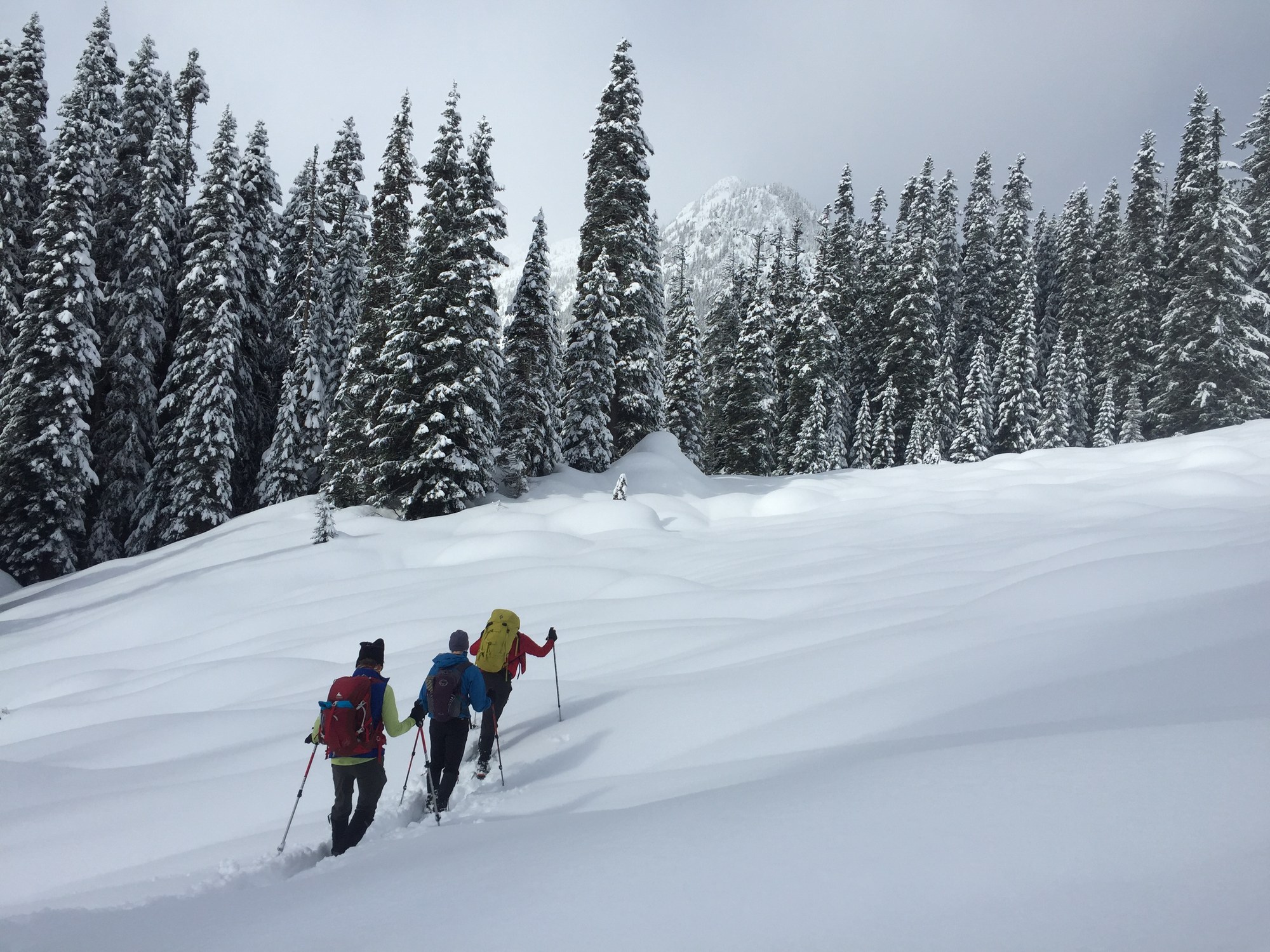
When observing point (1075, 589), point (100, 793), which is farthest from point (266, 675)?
point (1075, 589)

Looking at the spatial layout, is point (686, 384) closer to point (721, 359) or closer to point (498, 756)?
point (721, 359)

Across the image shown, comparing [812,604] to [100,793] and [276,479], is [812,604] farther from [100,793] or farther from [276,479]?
[276,479]

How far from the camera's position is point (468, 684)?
6.78 m

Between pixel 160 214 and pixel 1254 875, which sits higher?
pixel 160 214

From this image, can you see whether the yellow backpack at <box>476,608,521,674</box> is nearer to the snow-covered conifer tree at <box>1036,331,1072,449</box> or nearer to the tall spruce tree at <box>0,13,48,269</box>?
the tall spruce tree at <box>0,13,48,269</box>

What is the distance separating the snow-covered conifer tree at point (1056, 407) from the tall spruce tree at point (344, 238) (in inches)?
1735

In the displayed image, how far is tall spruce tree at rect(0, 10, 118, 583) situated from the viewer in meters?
26.2

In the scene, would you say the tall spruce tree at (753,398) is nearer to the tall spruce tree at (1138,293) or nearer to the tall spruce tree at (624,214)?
the tall spruce tree at (624,214)

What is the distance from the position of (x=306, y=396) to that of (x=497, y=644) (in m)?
28.7

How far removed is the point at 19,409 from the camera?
26.3 m

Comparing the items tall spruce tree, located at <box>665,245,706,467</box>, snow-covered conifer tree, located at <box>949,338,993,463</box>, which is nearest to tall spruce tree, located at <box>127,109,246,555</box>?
tall spruce tree, located at <box>665,245,706,467</box>

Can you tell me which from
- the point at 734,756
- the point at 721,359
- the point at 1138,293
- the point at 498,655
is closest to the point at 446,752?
the point at 498,655

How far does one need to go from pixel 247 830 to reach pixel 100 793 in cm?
201

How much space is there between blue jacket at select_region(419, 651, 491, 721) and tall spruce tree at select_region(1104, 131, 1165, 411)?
167 ft
